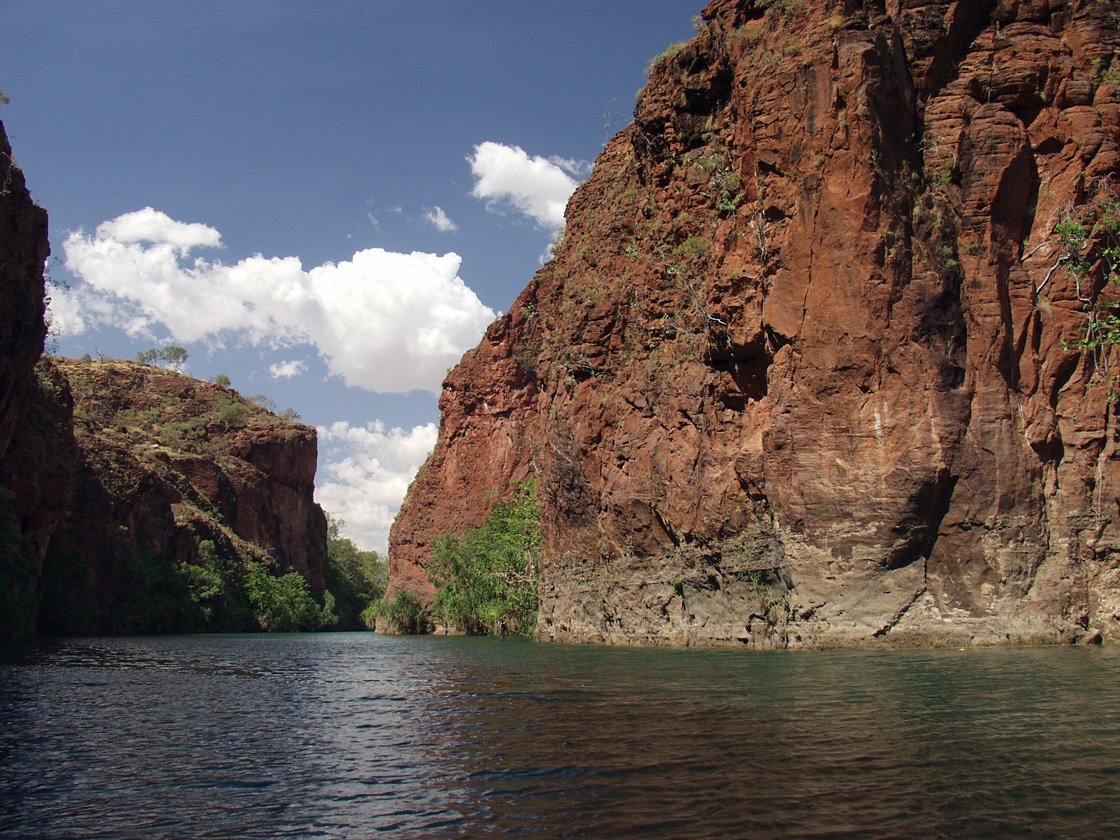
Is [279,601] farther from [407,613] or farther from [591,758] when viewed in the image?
[591,758]

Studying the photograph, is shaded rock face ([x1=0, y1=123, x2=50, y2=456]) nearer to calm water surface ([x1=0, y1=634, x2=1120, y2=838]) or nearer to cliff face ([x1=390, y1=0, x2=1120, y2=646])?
calm water surface ([x1=0, y1=634, x2=1120, y2=838])

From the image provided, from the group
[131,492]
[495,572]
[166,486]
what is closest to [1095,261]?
[495,572]

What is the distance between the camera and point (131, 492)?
67688 millimetres

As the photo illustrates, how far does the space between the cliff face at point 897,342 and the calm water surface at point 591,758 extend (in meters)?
7.34

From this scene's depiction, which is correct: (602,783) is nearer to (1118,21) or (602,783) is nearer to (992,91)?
(992,91)

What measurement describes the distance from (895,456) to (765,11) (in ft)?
54.6

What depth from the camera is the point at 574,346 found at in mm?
37500

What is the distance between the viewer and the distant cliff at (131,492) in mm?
38375

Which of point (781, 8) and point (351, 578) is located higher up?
point (781, 8)

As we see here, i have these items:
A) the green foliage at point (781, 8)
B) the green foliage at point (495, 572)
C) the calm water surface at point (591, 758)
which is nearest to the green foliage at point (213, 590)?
the green foliage at point (495, 572)

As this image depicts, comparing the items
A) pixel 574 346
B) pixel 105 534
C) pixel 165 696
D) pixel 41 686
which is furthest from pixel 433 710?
pixel 105 534

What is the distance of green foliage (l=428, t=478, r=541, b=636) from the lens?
4653cm

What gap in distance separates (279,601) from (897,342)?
7533cm

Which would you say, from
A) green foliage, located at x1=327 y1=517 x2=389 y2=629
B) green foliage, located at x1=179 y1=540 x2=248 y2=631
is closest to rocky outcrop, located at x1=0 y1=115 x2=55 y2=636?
Result: green foliage, located at x1=179 y1=540 x2=248 y2=631
